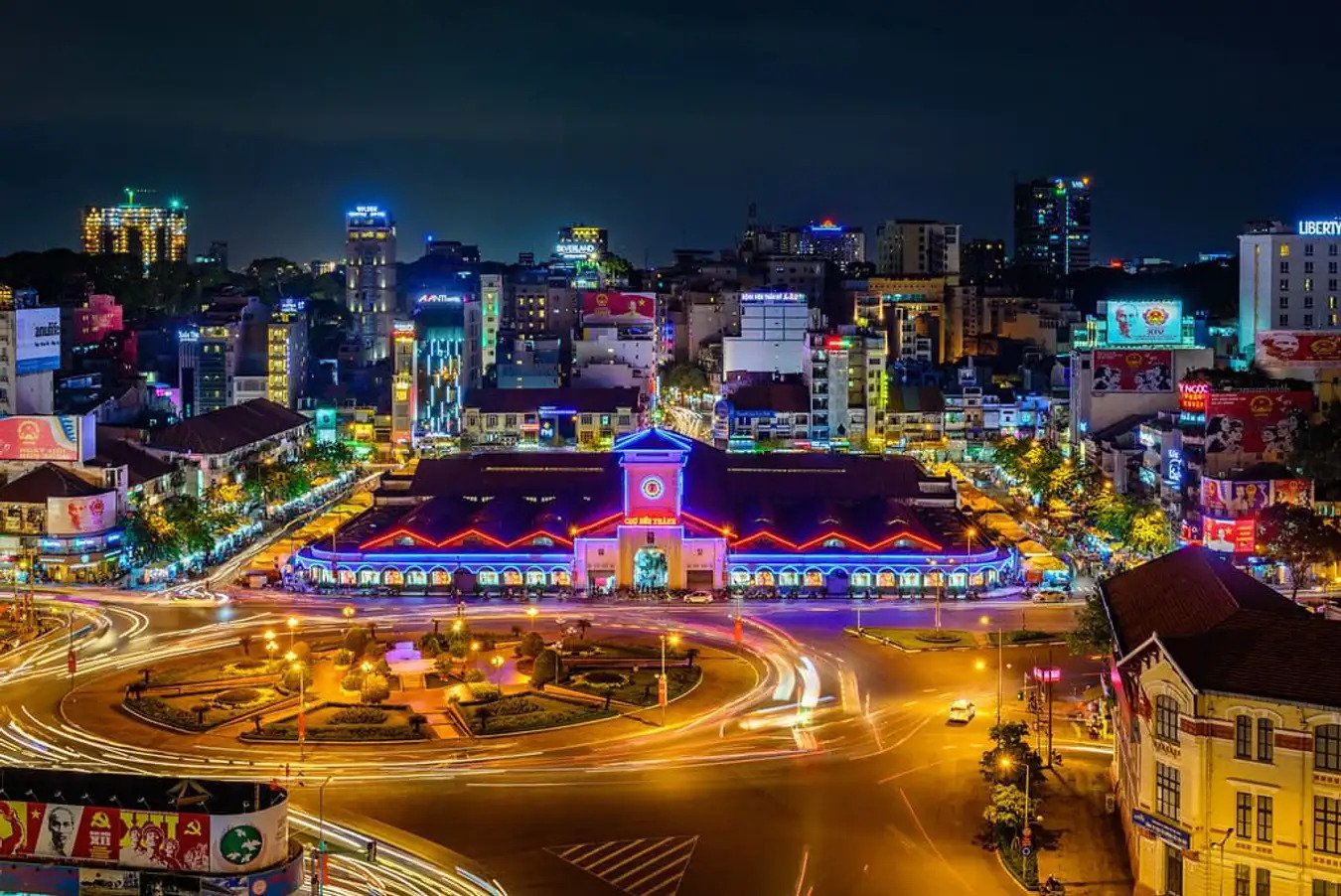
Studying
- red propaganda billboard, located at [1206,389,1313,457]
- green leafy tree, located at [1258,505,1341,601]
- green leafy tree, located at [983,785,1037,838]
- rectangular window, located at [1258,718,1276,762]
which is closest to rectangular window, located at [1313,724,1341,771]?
rectangular window, located at [1258,718,1276,762]

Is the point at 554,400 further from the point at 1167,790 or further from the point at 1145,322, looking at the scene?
the point at 1167,790

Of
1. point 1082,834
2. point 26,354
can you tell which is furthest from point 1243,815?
point 26,354

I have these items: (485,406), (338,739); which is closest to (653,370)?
(485,406)

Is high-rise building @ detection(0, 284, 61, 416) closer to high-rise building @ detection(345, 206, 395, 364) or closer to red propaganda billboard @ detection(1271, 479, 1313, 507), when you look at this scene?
red propaganda billboard @ detection(1271, 479, 1313, 507)

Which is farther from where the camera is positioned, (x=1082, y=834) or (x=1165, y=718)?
(x=1082, y=834)

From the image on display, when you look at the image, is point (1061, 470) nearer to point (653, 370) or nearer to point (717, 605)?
point (717, 605)

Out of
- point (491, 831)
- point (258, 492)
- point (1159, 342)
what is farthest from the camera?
point (1159, 342)
